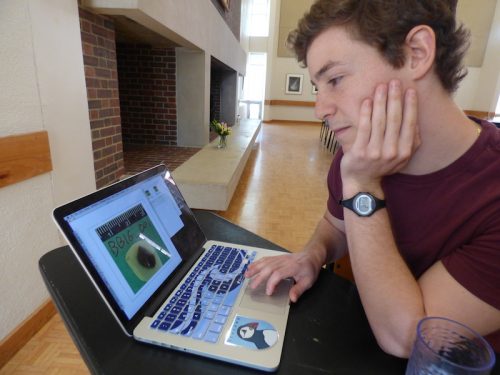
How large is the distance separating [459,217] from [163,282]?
0.61m

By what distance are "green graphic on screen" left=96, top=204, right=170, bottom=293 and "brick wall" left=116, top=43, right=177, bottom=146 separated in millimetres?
3539

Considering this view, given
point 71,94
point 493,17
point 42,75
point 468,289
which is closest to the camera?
point 468,289

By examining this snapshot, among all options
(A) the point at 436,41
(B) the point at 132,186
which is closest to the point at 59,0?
(B) the point at 132,186

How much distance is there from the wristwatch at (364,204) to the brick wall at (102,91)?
5.99 ft

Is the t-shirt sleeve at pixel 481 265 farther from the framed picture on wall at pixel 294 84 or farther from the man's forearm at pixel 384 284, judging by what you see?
the framed picture on wall at pixel 294 84

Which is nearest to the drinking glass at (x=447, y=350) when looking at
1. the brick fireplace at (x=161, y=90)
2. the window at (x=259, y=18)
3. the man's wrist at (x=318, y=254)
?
the man's wrist at (x=318, y=254)

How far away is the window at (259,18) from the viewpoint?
1003 cm

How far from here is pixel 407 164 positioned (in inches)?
27.4

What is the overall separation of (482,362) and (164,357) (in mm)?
459

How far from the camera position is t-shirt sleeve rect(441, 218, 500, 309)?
53 centimetres

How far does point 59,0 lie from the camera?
1.42m

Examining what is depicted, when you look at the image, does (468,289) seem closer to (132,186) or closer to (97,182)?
(132,186)

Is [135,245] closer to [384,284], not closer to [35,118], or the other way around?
[384,284]

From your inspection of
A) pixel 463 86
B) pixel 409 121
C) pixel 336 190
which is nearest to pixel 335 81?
pixel 409 121
